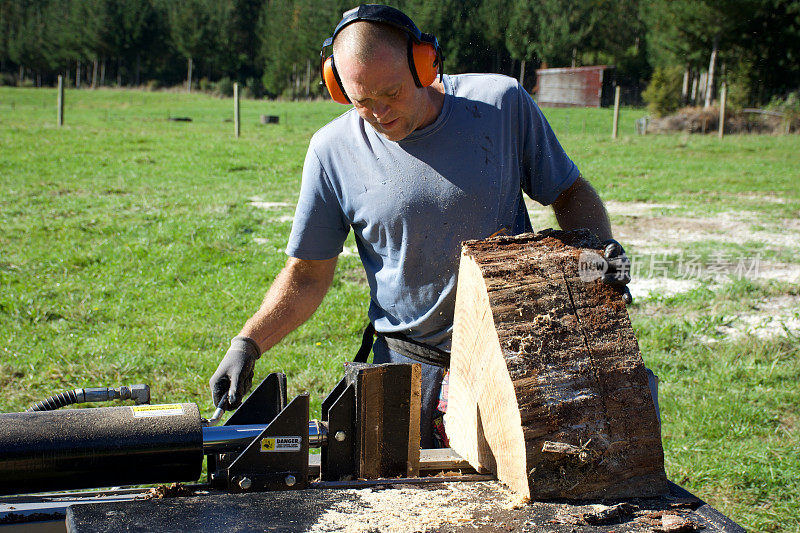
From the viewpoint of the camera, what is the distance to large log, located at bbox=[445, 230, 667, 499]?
1.43 meters

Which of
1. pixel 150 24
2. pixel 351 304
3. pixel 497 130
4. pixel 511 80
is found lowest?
pixel 351 304

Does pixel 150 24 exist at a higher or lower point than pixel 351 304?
higher

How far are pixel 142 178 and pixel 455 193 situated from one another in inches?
377

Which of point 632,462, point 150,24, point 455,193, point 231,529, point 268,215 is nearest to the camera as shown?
point 231,529

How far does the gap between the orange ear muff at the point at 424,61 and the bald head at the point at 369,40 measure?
0.04m

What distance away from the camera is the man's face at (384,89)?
5.97ft

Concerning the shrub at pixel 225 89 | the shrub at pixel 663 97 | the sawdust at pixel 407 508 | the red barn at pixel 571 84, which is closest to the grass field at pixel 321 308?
the red barn at pixel 571 84

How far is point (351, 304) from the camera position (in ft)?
17.3

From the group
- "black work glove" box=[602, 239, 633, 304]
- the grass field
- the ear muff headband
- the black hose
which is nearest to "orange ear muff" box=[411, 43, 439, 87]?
the ear muff headband

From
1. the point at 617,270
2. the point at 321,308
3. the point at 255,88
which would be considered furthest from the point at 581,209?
the point at 255,88

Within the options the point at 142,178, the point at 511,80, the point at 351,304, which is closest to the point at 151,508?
the point at 511,80

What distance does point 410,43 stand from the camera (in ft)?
6.01

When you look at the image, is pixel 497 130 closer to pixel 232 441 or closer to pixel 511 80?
pixel 511 80

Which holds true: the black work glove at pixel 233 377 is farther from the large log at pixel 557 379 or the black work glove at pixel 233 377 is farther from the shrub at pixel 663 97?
the shrub at pixel 663 97
